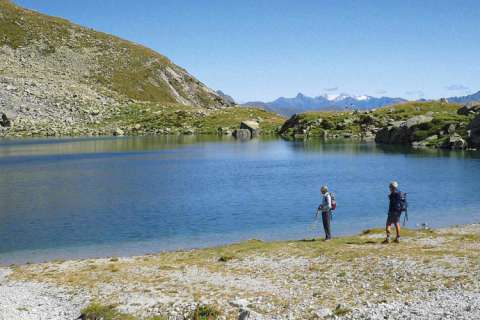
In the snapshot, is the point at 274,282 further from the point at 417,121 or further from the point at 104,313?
the point at 417,121

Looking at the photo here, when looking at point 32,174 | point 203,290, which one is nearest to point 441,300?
point 203,290

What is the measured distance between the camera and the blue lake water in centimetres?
4253

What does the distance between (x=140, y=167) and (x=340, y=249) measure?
68.6 meters

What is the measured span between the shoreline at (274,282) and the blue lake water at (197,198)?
7598 millimetres

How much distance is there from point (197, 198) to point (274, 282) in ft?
117

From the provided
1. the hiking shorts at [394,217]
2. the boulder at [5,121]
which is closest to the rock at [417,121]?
the hiking shorts at [394,217]

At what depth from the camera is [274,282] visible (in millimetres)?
26281

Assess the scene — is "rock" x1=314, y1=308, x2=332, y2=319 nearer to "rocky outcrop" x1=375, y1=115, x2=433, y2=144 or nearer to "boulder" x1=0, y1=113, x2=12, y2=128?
"rocky outcrop" x1=375, y1=115, x2=433, y2=144

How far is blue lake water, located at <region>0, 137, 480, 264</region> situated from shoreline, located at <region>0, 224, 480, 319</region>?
24.9ft

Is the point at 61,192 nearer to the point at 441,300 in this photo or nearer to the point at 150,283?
the point at 150,283

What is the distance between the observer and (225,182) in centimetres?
7494

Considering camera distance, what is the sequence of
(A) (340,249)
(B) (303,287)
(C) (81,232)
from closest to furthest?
1. (B) (303,287)
2. (A) (340,249)
3. (C) (81,232)

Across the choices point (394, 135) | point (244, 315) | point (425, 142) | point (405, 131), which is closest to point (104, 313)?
point (244, 315)

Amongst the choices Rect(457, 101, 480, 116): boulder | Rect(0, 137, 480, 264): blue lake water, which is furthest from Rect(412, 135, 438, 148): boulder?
Rect(457, 101, 480, 116): boulder
